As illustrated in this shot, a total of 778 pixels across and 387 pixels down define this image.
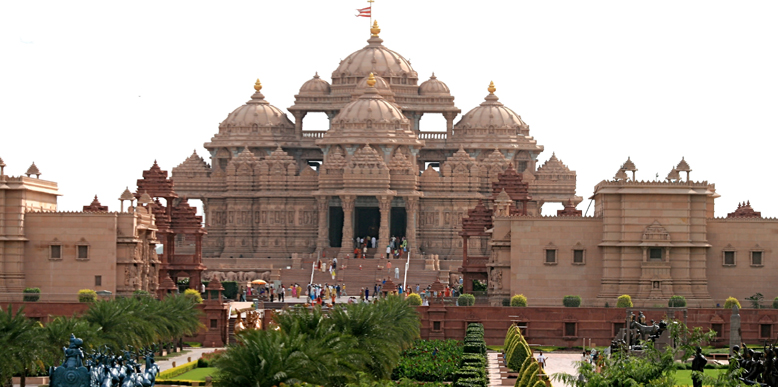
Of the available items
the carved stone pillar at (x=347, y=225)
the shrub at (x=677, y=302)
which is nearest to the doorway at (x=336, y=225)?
the carved stone pillar at (x=347, y=225)

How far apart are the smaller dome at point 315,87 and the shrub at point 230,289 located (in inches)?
1107

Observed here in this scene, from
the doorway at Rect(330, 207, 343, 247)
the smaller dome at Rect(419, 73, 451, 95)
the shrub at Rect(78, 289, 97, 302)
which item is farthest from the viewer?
the smaller dome at Rect(419, 73, 451, 95)

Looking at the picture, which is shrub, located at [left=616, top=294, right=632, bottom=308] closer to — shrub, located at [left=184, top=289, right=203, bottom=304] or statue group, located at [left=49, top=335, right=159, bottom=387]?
shrub, located at [left=184, top=289, right=203, bottom=304]

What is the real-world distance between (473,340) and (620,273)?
12450 mm

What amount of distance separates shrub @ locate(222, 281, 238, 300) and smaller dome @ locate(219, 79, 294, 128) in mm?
25784

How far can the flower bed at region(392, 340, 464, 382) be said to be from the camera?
58156mm

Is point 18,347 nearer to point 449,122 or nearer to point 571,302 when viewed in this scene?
point 571,302

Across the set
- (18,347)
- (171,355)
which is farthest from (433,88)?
(18,347)

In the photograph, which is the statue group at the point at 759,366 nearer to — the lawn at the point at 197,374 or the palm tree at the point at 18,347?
the lawn at the point at 197,374

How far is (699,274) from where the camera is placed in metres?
78.1

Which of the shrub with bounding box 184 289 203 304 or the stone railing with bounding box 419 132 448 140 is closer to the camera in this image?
the shrub with bounding box 184 289 203 304

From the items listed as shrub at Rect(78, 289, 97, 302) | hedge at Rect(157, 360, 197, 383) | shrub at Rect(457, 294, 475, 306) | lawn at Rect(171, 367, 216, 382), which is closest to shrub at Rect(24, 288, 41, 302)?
shrub at Rect(78, 289, 97, 302)

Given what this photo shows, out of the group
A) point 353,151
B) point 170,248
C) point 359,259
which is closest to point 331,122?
point 353,151

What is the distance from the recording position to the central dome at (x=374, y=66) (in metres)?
118
